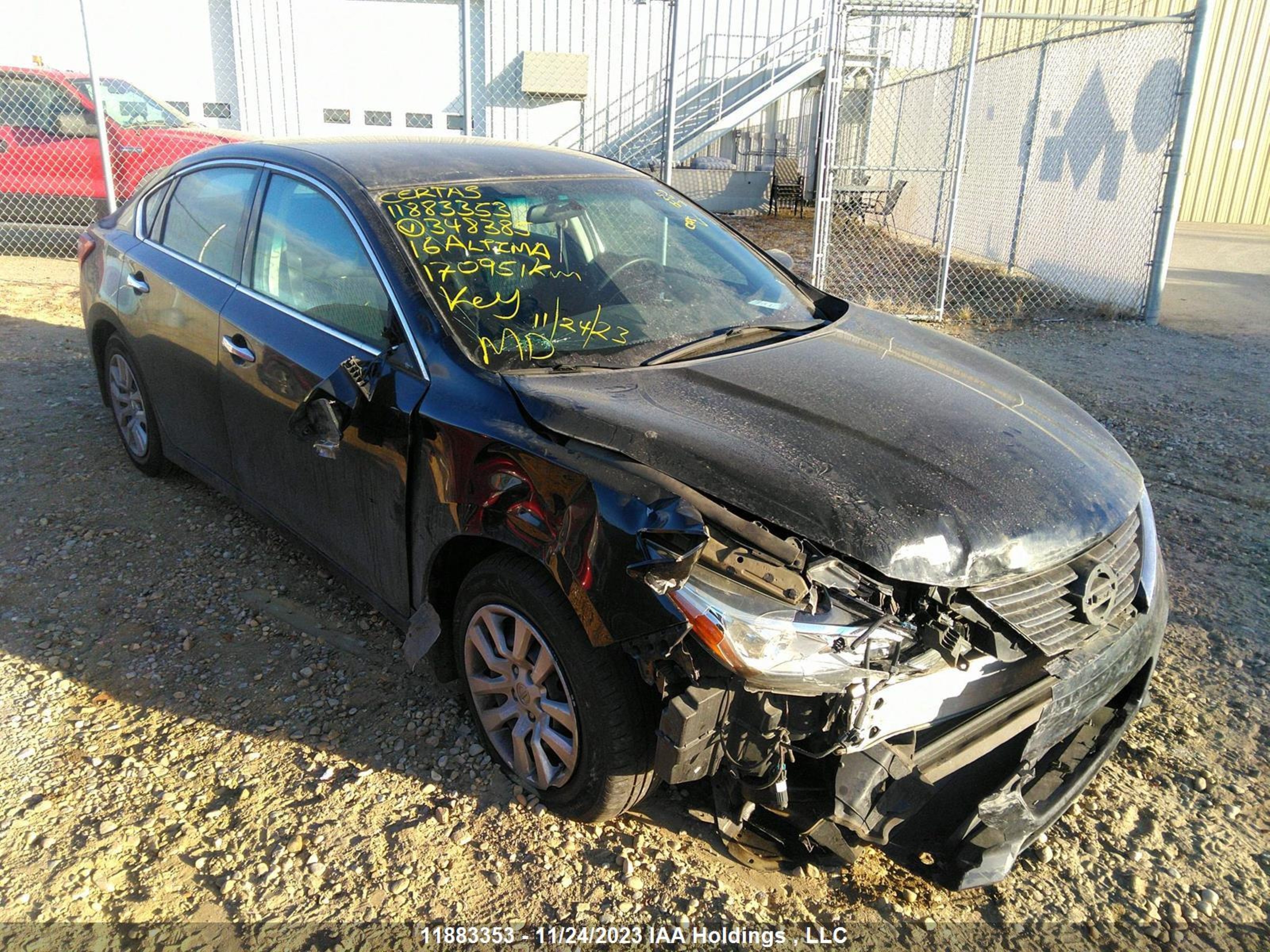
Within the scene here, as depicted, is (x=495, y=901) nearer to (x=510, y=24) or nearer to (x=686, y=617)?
(x=686, y=617)

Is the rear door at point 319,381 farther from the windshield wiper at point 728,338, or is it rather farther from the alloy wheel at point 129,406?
the alloy wheel at point 129,406

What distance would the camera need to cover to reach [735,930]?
2291 mm

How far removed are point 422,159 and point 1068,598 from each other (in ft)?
8.69

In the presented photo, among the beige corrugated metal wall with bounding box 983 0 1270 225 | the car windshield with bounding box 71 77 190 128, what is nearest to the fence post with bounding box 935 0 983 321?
the car windshield with bounding box 71 77 190 128

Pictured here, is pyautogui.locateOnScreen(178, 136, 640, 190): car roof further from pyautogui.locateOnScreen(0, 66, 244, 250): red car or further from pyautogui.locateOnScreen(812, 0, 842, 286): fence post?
pyautogui.locateOnScreen(0, 66, 244, 250): red car

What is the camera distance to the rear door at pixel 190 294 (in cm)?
363

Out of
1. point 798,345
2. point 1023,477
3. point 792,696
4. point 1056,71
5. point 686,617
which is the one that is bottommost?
point 792,696

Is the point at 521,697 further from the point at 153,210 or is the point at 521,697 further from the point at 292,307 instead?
the point at 153,210

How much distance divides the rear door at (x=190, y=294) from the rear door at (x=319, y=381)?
5.4 inches

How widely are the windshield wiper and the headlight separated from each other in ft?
3.31

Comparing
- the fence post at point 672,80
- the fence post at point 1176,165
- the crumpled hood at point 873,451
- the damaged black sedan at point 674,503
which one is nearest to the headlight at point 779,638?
the damaged black sedan at point 674,503

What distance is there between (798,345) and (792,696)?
4.73ft

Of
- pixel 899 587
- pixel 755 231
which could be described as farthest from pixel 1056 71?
pixel 899 587

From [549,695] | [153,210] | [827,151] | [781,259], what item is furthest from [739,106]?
[549,695]
